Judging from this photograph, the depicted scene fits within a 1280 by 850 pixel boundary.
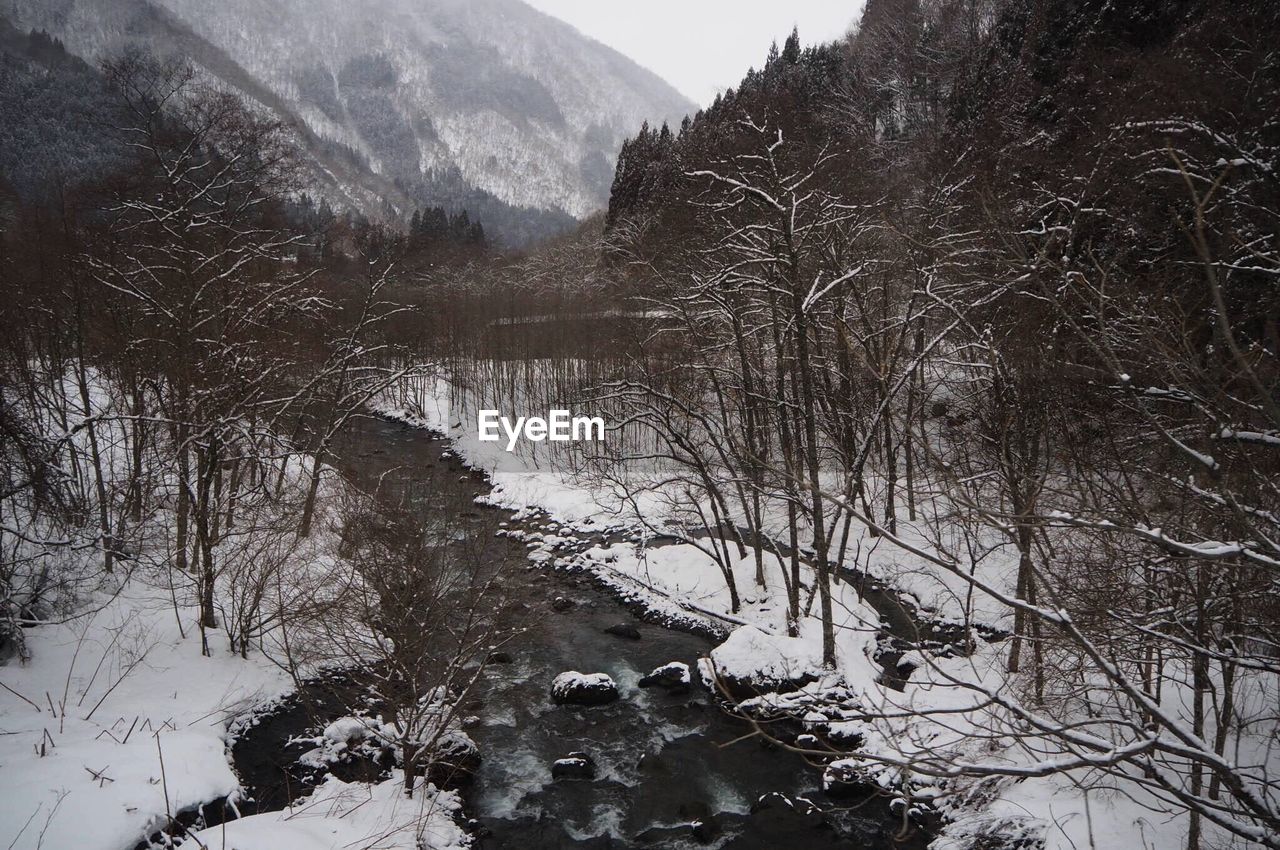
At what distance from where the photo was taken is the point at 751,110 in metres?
25.1

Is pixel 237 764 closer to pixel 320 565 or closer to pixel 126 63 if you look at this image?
pixel 320 565

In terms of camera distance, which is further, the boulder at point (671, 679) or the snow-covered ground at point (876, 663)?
the boulder at point (671, 679)

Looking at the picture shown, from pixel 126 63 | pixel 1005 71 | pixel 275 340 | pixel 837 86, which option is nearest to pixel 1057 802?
pixel 275 340

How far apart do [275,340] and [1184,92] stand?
63.4ft

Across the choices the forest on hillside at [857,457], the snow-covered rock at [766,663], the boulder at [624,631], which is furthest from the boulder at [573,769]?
the boulder at [624,631]

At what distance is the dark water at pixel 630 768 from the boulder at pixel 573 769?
0.10m

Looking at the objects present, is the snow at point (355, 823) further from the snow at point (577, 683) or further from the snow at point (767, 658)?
the snow at point (767, 658)

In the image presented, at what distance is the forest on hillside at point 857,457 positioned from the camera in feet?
13.7

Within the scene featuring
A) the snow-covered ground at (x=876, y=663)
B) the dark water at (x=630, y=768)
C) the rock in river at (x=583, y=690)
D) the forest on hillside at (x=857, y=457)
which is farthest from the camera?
the rock in river at (x=583, y=690)

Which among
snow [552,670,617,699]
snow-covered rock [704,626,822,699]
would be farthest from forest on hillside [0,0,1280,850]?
snow [552,670,617,699]

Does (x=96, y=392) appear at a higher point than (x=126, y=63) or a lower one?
lower

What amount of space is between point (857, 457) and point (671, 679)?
6.03 metres

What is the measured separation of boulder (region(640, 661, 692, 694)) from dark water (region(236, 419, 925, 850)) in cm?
17

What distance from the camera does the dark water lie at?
30.0 ft
